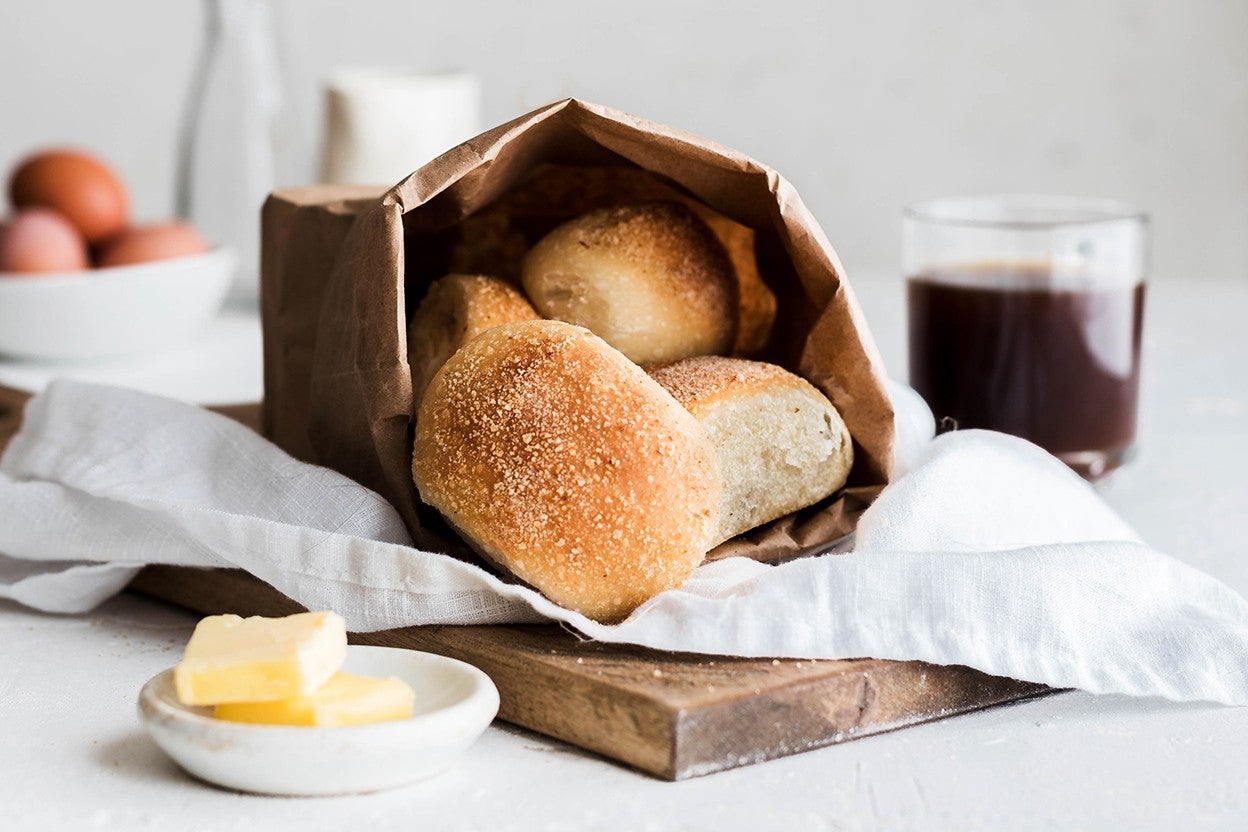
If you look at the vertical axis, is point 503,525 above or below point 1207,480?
above

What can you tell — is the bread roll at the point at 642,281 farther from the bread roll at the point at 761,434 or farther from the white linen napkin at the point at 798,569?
the white linen napkin at the point at 798,569

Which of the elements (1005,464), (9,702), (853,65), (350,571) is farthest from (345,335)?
(853,65)

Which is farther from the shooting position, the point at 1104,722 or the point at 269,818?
the point at 1104,722

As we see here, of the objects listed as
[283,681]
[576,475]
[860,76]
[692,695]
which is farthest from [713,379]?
[860,76]

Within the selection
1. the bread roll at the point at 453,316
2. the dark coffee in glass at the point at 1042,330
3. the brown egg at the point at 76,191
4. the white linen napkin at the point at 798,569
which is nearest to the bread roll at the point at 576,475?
the white linen napkin at the point at 798,569

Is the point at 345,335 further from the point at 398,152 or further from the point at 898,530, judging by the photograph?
the point at 398,152

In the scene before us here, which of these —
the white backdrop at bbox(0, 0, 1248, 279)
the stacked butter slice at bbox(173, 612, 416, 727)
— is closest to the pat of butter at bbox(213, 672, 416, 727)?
the stacked butter slice at bbox(173, 612, 416, 727)
